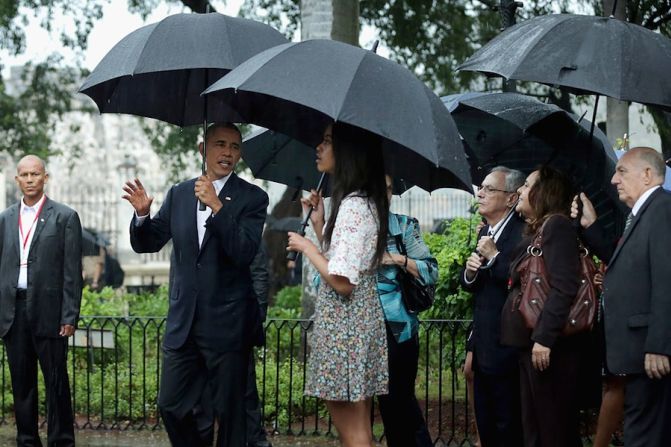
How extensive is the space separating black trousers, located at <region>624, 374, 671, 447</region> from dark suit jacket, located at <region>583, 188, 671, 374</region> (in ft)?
0.32

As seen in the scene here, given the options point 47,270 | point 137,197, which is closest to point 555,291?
point 137,197

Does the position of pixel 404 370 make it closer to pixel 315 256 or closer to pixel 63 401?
pixel 315 256

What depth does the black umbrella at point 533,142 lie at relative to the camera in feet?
24.1

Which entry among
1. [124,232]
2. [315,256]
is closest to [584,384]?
[315,256]

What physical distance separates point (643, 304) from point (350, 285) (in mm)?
1552

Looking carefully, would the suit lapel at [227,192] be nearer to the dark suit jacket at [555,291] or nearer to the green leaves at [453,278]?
the dark suit jacket at [555,291]

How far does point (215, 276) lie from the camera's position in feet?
21.4

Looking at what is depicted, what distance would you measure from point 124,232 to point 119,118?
8061 mm

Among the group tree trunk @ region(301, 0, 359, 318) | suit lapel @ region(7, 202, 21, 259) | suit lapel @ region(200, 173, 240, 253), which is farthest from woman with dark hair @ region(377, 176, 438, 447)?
tree trunk @ region(301, 0, 359, 318)

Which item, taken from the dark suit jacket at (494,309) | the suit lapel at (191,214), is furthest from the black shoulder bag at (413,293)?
the suit lapel at (191,214)

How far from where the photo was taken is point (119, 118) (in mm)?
43312

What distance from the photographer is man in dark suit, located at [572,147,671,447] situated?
5.88m

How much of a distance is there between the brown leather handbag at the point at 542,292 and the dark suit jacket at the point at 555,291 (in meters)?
0.04

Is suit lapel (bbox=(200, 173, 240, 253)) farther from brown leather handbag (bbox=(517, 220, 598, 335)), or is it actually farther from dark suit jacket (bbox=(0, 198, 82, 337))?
dark suit jacket (bbox=(0, 198, 82, 337))
